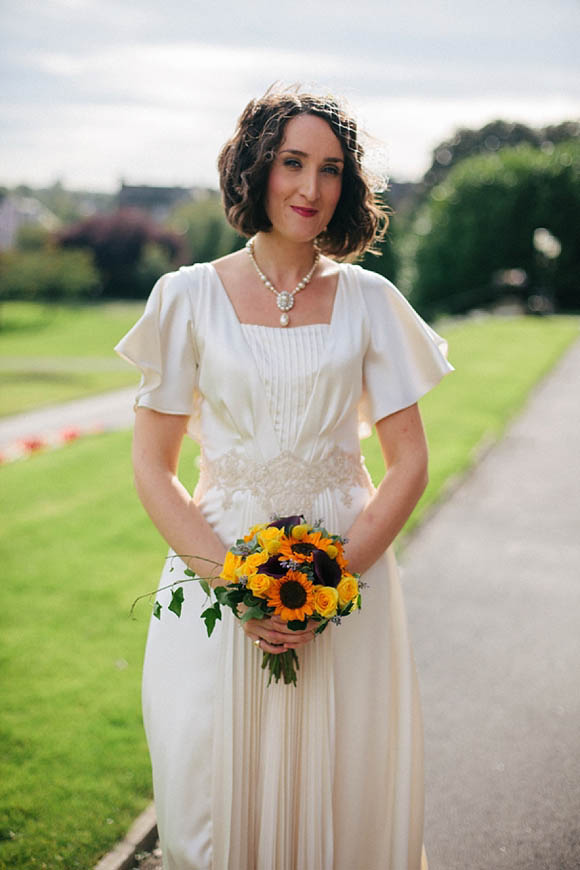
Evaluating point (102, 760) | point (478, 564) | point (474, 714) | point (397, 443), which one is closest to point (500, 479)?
point (478, 564)

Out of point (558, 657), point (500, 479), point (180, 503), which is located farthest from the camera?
point (500, 479)

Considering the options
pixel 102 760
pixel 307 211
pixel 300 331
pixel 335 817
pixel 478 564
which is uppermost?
pixel 307 211

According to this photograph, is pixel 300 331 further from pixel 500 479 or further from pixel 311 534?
pixel 500 479

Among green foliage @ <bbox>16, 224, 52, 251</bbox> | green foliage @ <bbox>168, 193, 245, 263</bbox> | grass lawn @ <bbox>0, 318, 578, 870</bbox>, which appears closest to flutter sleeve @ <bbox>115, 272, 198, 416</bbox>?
grass lawn @ <bbox>0, 318, 578, 870</bbox>

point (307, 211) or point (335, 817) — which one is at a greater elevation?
point (307, 211)

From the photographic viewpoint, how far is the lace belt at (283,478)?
8.25 ft

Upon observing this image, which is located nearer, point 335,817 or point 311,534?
point 311,534

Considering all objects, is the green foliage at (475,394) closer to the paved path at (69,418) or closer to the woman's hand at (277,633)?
the woman's hand at (277,633)

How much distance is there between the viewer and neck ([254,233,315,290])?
8.68ft

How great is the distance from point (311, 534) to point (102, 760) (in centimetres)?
228

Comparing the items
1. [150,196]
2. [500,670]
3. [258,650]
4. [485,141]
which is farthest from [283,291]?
[150,196]

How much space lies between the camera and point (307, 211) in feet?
8.27

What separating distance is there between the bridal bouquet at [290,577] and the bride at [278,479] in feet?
0.73

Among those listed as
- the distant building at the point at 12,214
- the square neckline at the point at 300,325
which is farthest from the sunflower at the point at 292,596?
the distant building at the point at 12,214
